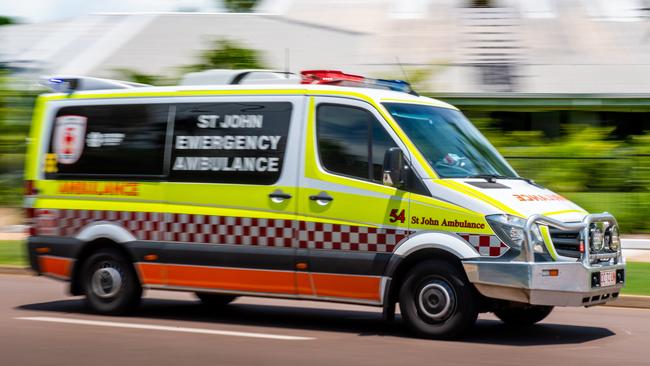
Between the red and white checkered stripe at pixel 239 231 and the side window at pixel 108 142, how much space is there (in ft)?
1.31

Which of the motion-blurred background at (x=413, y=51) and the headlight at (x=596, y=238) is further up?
the motion-blurred background at (x=413, y=51)

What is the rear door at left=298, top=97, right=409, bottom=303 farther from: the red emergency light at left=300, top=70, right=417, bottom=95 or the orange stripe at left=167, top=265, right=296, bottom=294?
the red emergency light at left=300, top=70, right=417, bottom=95

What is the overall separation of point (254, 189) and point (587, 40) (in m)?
27.8

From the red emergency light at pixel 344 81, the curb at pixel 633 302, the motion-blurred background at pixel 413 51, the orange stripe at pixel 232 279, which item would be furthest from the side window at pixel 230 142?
the motion-blurred background at pixel 413 51

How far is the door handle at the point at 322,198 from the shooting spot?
31.3ft

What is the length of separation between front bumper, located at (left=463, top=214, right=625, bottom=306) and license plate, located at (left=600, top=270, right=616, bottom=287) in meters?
0.10

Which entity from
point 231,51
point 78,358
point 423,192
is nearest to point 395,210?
point 423,192

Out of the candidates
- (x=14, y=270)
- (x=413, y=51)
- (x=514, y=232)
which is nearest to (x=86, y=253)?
(x=514, y=232)

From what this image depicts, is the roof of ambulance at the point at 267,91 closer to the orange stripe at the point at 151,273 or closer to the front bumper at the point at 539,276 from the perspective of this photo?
the orange stripe at the point at 151,273

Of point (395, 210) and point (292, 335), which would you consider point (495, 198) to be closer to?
point (395, 210)

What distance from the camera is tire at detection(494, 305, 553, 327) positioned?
10188 millimetres

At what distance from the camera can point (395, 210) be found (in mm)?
9250

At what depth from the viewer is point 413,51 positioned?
35.2 metres

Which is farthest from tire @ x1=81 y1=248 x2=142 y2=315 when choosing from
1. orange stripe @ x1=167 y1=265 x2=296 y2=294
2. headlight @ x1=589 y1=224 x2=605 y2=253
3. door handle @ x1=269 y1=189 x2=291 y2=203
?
headlight @ x1=589 y1=224 x2=605 y2=253
